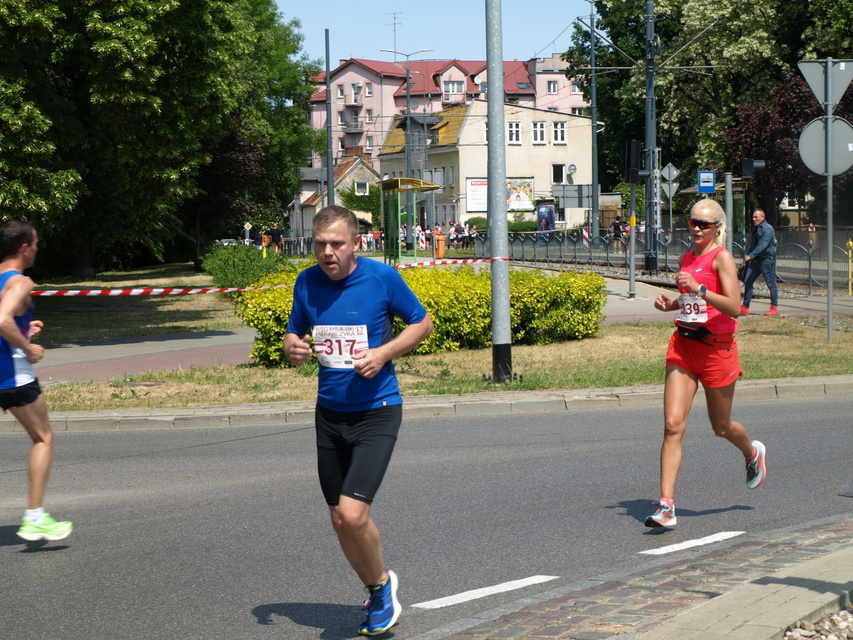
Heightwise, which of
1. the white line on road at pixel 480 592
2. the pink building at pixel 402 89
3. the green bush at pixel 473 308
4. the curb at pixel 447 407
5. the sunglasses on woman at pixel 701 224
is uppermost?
the pink building at pixel 402 89

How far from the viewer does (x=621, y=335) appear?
57.0 ft

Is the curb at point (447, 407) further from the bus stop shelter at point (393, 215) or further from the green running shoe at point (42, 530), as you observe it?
the bus stop shelter at point (393, 215)

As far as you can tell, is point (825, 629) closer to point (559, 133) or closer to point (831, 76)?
point (831, 76)

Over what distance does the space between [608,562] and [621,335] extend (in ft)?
38.3

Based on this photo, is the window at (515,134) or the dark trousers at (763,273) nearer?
the dark trousers at (763,273)

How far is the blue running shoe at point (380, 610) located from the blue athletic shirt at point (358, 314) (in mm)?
781

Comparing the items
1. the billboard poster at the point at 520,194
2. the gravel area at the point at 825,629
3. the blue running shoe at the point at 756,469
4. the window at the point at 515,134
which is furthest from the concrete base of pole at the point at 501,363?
the window at the point at 515,134

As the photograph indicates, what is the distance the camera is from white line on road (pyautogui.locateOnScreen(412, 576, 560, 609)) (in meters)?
5.24

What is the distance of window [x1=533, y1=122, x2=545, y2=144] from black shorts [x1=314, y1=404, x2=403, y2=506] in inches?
3364

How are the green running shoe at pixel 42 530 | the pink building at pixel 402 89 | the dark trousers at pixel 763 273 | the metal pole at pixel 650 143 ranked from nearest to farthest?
the green running shoe at pixel 42 530 → the dark trousers at pixel 763 273 → the metal pole at pixel 650 143 → the pink building at pixel 402 89

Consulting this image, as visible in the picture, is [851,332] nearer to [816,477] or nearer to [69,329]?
[816,477]

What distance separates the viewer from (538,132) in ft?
291

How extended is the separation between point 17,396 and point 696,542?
13.1 ft

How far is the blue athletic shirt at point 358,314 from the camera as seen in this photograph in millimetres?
4766
